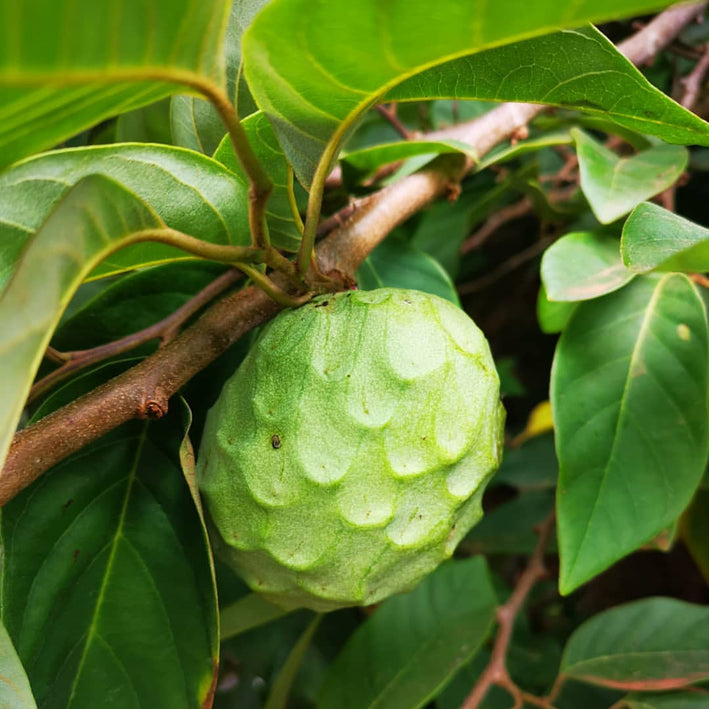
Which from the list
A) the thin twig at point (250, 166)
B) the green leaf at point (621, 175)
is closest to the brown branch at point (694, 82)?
the green leaf at point (621, 175)

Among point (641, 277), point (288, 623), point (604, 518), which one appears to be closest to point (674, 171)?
point (641, 277)

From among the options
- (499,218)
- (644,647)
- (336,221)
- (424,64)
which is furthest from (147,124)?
(644,647)

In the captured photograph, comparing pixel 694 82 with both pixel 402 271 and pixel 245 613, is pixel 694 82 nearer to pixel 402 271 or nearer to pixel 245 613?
pixel 402 271

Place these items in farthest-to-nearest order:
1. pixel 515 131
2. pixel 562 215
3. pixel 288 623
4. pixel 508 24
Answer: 1. pixel 288 623
2. pixel 562 215
3. pixel 515 131
4. pixel 508 24

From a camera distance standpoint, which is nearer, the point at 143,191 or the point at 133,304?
the point at 143,191

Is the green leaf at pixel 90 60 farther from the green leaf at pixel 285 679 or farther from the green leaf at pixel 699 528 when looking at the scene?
the green leaf at pixel 699 528

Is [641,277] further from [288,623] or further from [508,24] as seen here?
[288,623]

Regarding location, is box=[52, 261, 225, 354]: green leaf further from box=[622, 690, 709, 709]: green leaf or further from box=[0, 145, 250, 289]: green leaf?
box=[622, 690, 709, 709]: green leaf
